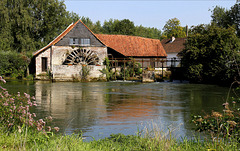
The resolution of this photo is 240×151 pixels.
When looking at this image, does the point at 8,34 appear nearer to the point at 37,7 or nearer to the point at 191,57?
the point at 37,7

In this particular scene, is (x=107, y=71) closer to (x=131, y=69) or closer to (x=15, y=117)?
(x=131, y=69)

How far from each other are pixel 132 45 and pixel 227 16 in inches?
1134

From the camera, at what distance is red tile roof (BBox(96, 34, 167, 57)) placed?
53.6m

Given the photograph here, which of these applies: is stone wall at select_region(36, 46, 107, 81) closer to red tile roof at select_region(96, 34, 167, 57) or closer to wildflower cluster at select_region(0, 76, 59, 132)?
red tile roof at select_region(96, 34, 167, 57)

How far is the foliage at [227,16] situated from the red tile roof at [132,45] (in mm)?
19331

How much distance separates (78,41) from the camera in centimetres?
4828

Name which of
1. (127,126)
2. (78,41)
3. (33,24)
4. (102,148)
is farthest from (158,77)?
(102,148)

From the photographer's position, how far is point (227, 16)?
7269 cm

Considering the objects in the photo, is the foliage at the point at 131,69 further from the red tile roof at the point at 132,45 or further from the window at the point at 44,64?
the window at the point at 44,64

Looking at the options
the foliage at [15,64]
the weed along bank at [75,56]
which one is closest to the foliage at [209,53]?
the weed along bank at [75,56]

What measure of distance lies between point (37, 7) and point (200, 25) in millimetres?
33478

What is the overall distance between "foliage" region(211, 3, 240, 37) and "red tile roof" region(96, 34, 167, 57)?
19.3 m

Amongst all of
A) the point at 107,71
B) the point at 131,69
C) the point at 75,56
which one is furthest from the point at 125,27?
the point at 107,71

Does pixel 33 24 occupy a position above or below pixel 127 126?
above
